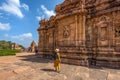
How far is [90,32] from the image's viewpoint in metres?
12.0

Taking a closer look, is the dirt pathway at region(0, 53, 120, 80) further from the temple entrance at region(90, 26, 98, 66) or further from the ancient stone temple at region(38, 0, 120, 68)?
the temple entrance at region(90, 26, 98, 66)

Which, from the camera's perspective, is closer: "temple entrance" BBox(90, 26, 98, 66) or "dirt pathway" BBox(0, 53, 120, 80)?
"dirt pathway" BBox(0, 53, 120, 80)

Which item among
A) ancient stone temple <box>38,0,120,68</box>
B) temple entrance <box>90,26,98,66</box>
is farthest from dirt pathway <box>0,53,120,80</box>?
temple entrance <box>90,26,98,66</box>

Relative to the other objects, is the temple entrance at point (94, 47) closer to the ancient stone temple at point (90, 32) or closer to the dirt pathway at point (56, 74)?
the ancient stone temple at point (90, 32)

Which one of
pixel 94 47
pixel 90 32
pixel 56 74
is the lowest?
pixel 56 74

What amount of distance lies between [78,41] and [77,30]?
104cm

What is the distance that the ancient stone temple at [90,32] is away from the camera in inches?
413

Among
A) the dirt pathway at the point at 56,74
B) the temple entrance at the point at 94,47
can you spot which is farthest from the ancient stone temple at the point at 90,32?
the dirt pathway at the point at 56,74

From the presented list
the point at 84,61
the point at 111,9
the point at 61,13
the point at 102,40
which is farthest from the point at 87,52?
the point at 61,13

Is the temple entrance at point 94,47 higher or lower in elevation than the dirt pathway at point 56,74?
higher

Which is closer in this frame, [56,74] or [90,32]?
[56,74]

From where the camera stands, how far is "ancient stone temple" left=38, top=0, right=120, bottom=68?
10.5 m

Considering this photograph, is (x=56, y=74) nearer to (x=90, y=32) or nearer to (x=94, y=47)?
(x=94, y=47)

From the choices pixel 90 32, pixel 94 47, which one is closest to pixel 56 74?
pixel 94 47
